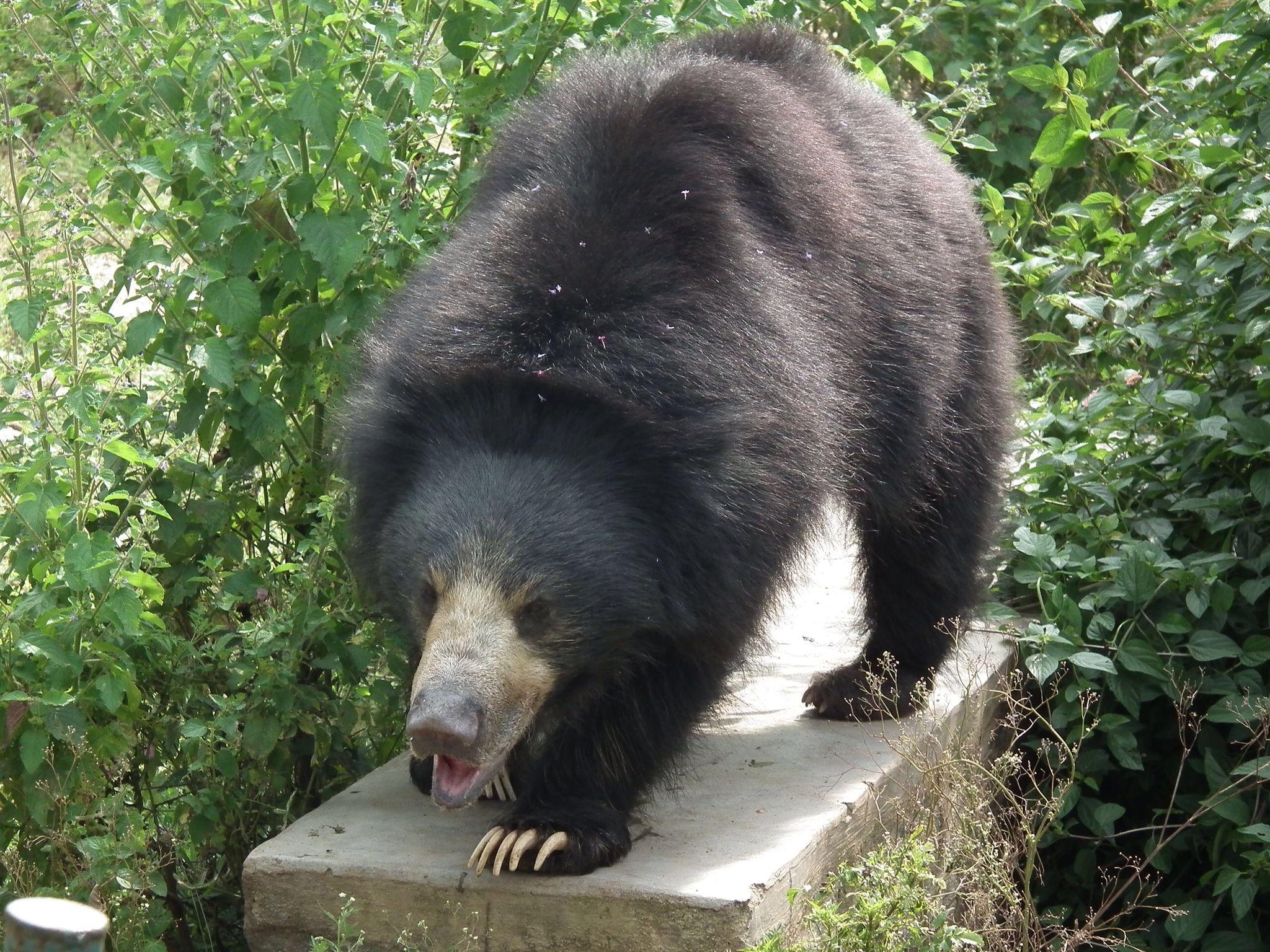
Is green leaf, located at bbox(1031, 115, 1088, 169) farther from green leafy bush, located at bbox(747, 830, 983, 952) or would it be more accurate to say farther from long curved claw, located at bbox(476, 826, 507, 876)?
long curved claw, located at bbox(476, 826, 507, 876)

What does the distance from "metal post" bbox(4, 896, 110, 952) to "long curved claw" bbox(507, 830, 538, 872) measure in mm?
1876

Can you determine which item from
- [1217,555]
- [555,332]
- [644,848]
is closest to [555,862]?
[644,848]

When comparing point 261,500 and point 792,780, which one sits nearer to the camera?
point 792,780

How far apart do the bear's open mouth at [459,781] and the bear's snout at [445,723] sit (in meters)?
0.10

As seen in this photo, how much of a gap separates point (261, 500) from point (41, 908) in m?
3.41

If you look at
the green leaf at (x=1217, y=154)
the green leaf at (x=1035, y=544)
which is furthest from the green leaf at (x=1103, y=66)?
the green leaf at (x=1035, y=544)

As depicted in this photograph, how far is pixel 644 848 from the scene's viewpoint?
3.09 meters

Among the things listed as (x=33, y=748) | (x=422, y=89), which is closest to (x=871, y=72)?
(x=422, y=89)

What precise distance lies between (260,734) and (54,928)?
8.34ft

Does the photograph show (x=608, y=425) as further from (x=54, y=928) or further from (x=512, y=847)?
(x=54, y=928)

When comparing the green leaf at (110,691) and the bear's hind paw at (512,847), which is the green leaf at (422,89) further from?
the bear's hind paw at (512,847)

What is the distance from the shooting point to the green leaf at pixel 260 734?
11.4 feet

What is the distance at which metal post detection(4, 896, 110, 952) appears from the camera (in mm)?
1032

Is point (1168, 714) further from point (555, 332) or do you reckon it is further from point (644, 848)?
point (555, 332)
